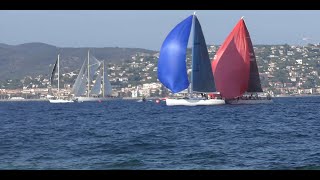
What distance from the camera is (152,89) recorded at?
615 ft

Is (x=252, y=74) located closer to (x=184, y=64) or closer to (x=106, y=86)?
(x=184, y=64)

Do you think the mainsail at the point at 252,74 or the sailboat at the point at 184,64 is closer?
the sailboat at the point at 184,64

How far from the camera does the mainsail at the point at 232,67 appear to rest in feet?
208

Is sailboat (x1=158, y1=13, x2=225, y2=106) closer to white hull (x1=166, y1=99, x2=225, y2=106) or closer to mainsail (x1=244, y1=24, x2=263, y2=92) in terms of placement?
white hull (x1=166, y1=99, x2=225, y2=106)

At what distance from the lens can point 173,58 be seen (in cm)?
6009

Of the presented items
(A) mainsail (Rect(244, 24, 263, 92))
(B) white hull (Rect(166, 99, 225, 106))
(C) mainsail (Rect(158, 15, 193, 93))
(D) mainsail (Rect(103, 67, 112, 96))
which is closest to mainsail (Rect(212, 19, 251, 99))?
(A) mainsail (Rect(244, 24, 263, 92))

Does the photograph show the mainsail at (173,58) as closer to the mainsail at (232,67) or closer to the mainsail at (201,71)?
the mainsail at (201,71)

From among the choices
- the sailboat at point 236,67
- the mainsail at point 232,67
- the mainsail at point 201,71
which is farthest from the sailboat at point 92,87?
the mainsail at point 201,71

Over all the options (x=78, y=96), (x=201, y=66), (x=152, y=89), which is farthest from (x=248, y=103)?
(x=152, y=89)

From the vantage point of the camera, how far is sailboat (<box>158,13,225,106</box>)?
197 feet

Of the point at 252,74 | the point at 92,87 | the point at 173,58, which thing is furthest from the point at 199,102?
the point at 92,87

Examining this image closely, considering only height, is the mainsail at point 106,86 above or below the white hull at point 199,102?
above

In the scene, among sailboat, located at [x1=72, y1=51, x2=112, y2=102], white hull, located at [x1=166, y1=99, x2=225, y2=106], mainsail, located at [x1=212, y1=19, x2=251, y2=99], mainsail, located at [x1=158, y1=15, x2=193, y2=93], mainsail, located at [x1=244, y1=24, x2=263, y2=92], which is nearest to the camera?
mainsail, located at [x1=158, y1=15, x2=193, y2=93]
